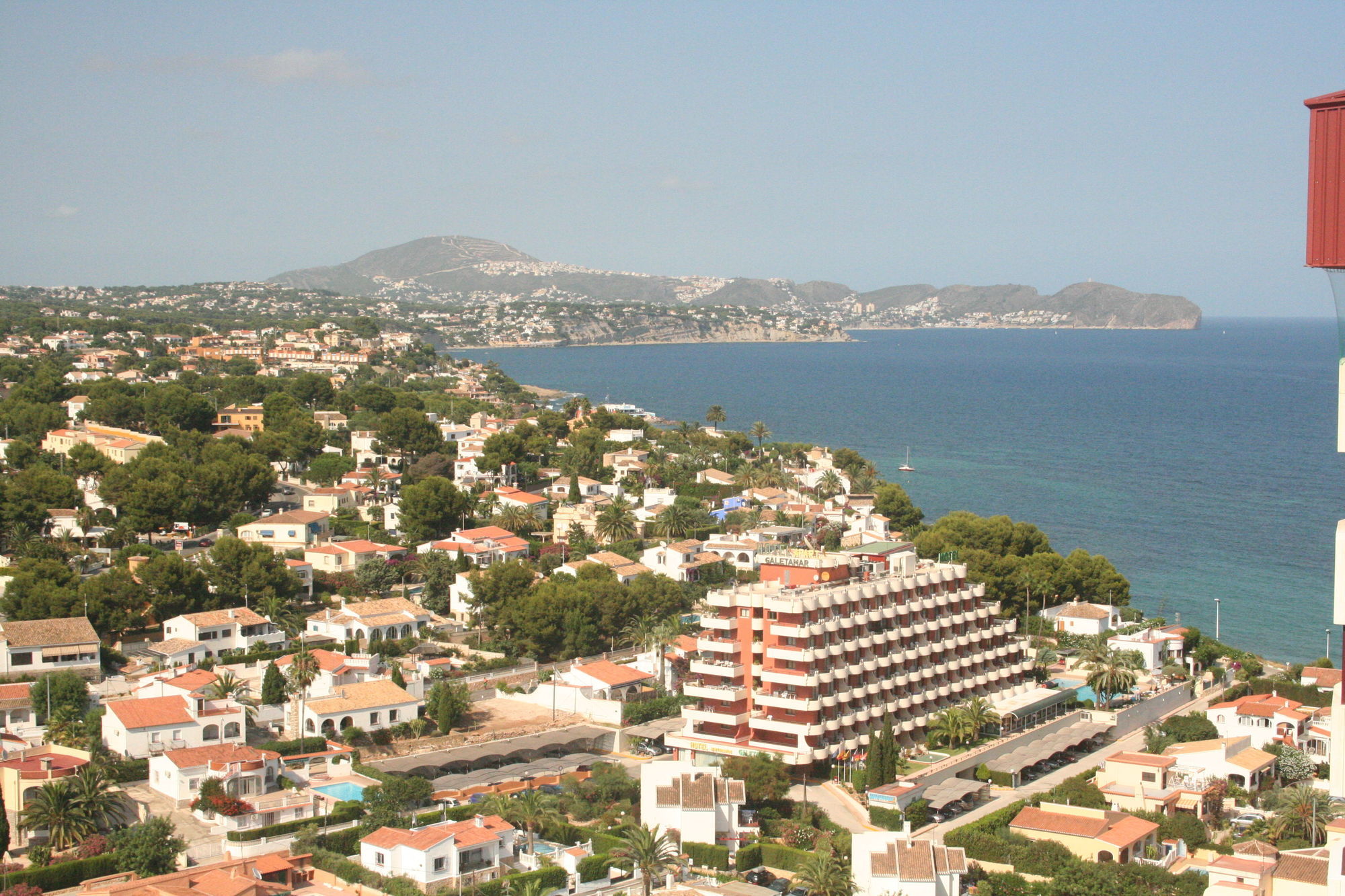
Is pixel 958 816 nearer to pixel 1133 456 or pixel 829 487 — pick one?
pixel 829 487

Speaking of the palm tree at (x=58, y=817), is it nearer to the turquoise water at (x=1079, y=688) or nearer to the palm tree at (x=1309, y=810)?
the palm tree at (x=1309, y=810)

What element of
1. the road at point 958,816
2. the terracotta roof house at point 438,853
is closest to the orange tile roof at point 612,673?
the road at point 958,816

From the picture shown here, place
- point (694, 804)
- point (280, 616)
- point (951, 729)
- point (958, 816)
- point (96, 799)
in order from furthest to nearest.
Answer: point (280, 616), point (951, 729), point (958, 816), point (694, 804), point (96, 799)

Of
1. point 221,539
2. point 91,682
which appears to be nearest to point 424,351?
point 221,539

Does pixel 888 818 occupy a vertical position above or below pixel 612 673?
below

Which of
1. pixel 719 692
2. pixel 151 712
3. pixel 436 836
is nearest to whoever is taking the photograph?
pixel 436 836

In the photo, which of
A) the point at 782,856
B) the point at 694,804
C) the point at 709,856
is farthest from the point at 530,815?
the point at 782,856

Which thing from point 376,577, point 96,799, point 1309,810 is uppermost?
point 376,577
